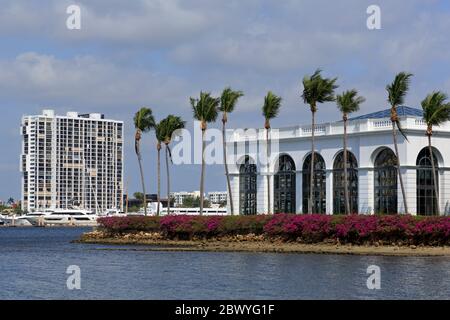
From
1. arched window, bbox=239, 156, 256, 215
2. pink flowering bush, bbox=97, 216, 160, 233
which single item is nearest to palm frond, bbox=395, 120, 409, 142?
arched window, bbox=239, 156, 256, 215

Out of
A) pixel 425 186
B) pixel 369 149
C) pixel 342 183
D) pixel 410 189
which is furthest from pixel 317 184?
pixel 425 186

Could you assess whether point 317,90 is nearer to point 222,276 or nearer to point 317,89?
point 317,89

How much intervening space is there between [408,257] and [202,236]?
26517 mm

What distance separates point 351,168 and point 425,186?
7.60 meters

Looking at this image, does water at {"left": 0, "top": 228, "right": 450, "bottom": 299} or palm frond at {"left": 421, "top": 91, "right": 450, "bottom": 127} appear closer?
water at {"left": 0, "top": 228, "right": 450, "bottom": 299}

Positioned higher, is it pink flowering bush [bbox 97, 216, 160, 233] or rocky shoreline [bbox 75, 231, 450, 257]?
pink flowering bush [bbox 97, 216, 160, 233]

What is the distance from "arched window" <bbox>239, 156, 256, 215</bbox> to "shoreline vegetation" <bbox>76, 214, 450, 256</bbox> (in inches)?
560

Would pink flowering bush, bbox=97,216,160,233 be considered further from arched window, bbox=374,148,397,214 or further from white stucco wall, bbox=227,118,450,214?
arched window, bbox=374,148,397,214

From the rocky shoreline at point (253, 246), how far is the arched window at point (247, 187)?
15141 mm

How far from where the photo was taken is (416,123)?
88.6 m

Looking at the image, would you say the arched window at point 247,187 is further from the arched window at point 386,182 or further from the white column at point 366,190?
the arched window at point 386,182

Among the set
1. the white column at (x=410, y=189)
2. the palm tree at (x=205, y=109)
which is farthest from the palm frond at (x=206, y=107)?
the white column at (x=410, y=189)

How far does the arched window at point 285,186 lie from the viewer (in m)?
99.4

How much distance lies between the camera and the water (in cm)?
4388
